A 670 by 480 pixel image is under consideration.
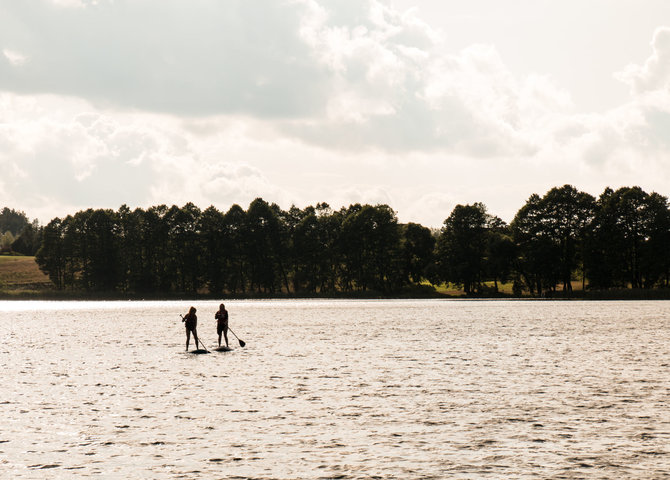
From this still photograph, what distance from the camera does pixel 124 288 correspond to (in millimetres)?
181250

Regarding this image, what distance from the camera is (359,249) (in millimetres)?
166625

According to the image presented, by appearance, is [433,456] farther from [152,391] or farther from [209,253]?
[209,253]

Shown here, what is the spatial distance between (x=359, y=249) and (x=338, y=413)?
148179mm

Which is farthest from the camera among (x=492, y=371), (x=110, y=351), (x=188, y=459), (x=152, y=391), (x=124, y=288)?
(x=124, y=288)

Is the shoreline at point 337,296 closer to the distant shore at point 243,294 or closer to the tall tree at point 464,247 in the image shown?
the distant shore at point 243,294

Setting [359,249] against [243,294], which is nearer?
[359,249]

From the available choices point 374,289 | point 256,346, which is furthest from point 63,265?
point 256,346

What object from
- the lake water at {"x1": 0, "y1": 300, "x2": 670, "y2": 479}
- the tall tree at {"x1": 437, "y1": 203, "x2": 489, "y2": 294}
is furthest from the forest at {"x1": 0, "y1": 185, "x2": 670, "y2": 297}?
the lake water at {"x1": 0, "y1": 300, "x2": 670, "y2": 479}

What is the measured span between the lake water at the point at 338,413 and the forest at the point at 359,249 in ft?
A: 356

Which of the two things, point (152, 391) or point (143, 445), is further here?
point (152, 391)

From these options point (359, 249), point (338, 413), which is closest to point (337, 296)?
point (359, 249)

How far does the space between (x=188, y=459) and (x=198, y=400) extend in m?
7.38

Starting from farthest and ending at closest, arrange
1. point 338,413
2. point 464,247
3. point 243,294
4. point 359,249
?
point 243,294, point 359,249, point 464,247, point 338,413

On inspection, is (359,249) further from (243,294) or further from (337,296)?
(243,294)
